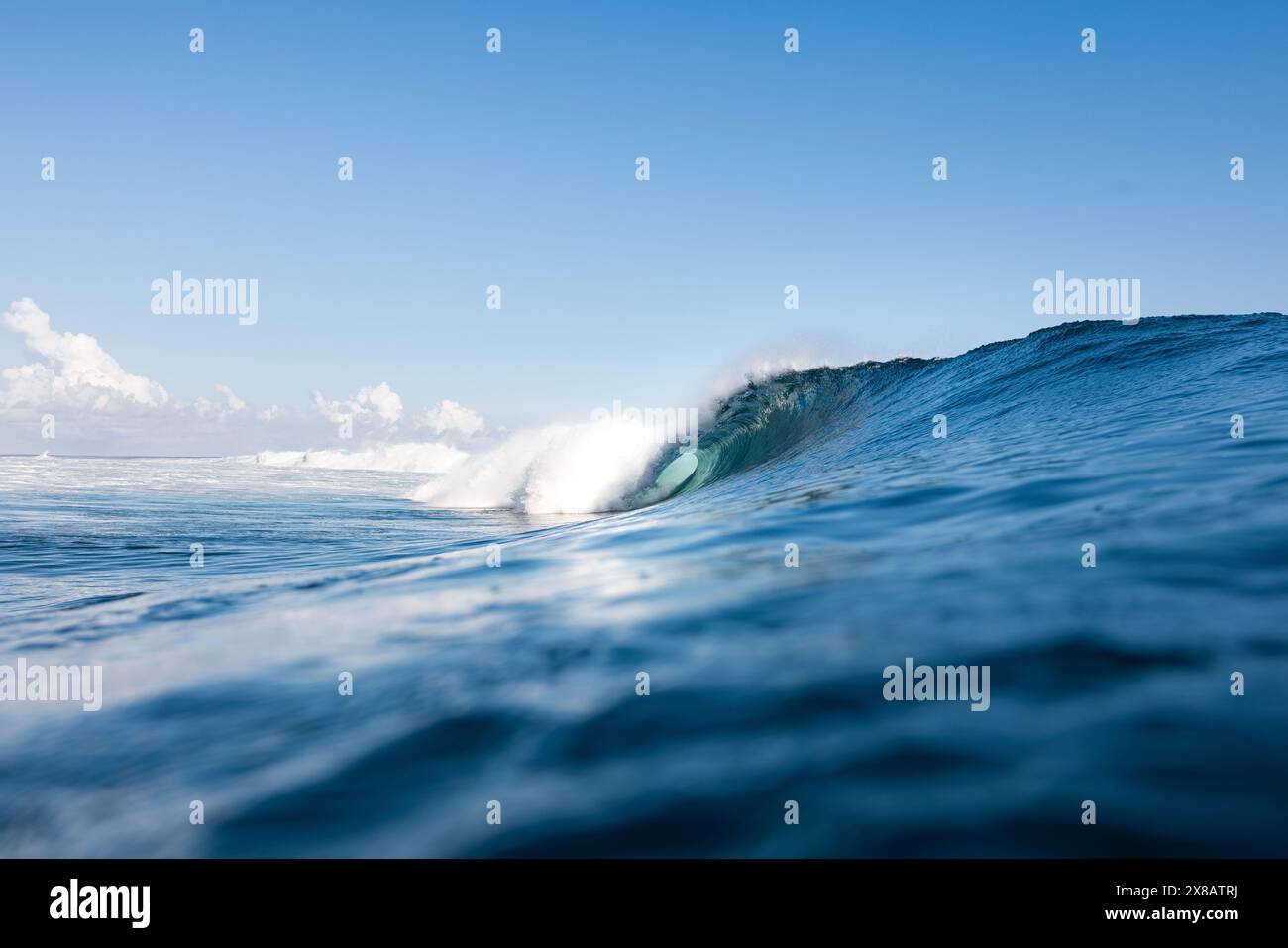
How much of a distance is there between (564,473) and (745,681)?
17.6 m

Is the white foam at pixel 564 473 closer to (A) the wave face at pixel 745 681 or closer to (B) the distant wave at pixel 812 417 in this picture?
(B) the distant wave at pixel 812 417

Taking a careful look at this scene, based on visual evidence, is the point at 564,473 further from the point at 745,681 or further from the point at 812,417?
the point at 745,681

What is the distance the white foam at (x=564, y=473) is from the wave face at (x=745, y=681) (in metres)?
12.0

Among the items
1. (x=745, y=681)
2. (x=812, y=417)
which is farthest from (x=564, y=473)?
(x=745, y=681)

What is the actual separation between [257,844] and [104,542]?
32.1ft

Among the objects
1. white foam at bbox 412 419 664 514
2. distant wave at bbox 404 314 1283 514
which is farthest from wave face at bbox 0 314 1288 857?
white foam at bbox 412 419 664 514

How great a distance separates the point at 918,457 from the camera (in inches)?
302

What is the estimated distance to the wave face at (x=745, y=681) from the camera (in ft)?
5.78

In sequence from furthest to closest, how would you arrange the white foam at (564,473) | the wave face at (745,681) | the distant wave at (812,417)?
1. the white foam at (564,473)
2. the distant wave at (812,417)
3. the wave face at (745,681)

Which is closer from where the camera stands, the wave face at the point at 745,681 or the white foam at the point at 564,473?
the wave face at the point at 745,681

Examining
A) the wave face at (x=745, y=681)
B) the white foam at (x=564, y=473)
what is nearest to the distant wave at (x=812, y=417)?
the white foam at (x=564, y=473)

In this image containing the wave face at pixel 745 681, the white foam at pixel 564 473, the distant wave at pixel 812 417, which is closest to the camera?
the wave face at pixel 745 681
